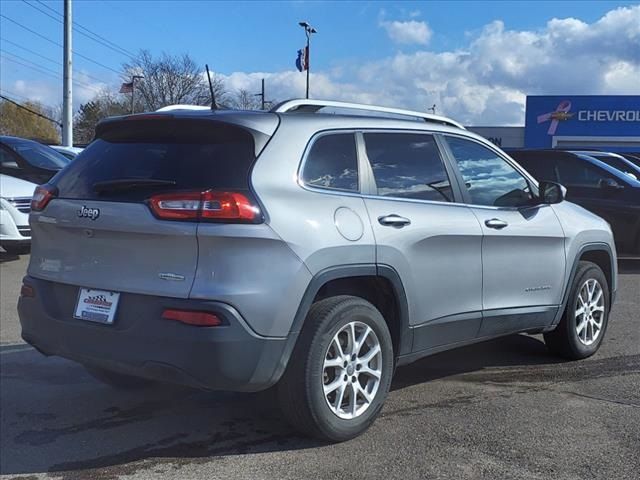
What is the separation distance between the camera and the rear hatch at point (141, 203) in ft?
11.3

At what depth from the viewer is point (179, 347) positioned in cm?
336

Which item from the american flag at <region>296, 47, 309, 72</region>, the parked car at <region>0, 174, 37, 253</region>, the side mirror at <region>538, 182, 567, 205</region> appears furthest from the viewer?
the american flag at <region>296, 47, 309, 72</region>

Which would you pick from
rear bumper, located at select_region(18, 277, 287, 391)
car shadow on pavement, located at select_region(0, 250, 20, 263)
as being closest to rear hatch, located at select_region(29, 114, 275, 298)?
rear bumper, located at select_region(18, 277, 287, 391)

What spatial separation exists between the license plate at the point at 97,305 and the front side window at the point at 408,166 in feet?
5.34

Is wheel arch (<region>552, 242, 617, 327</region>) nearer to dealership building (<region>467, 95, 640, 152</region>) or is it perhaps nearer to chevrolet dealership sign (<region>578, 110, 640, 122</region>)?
dealership building (<region>467, 95, 640, 152</region>)

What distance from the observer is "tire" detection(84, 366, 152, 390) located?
4.73 metres

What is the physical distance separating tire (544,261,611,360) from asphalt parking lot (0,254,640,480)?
126 mm

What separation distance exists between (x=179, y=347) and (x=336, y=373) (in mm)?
952

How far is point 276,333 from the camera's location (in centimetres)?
348

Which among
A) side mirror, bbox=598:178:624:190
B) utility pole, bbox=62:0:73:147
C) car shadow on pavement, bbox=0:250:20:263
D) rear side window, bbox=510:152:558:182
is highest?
utility pole, bbox=62:0:73:147

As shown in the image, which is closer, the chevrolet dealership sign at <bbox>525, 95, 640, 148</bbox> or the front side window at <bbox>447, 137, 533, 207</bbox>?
the front side window at <bbox>447, 137, 533, 207</bbox>

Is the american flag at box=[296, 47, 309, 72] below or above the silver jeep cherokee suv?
above

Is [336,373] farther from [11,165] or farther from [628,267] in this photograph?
[11,165]

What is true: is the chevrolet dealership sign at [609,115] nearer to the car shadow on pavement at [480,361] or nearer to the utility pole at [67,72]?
the utility pole at [67,72]
